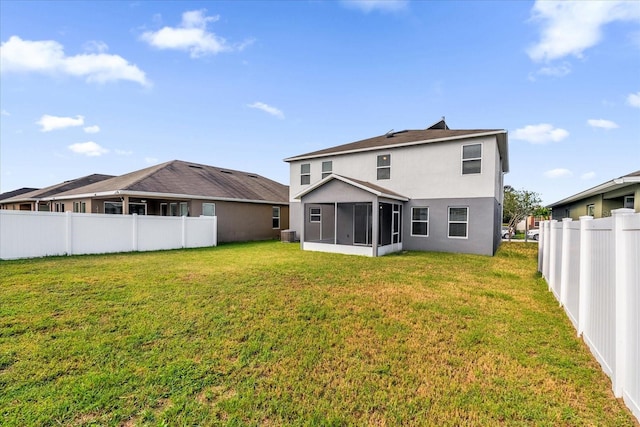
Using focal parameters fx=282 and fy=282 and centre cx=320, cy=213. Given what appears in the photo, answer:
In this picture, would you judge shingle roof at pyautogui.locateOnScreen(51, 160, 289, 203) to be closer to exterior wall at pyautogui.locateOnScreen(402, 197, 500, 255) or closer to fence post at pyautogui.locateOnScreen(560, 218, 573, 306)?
exterior wall at pyautogui.locateOnScreen(402, 197, 500, 255)

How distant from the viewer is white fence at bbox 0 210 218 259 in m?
9.43

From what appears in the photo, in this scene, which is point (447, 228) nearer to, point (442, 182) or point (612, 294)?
point (442, 182)

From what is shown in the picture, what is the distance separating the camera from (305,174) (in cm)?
1773

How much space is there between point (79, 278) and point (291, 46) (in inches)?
533

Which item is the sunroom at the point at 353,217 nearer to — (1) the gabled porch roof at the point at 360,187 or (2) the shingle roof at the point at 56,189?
(1) the gabled porch roof at the point at 360,187

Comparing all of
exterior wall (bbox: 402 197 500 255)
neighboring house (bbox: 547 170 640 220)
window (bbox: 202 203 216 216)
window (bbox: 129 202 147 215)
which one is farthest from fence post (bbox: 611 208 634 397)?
window (bbox: 129 202 147 215)

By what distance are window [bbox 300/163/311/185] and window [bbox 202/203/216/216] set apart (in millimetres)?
5531

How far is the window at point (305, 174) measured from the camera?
57.8 ft

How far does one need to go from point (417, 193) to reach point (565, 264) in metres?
9.29

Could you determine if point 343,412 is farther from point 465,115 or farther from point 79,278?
point 465,115

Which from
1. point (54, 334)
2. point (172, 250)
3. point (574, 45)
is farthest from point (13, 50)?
point (574, 45)

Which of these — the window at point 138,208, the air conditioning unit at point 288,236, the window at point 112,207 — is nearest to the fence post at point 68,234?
the window at point 138,208

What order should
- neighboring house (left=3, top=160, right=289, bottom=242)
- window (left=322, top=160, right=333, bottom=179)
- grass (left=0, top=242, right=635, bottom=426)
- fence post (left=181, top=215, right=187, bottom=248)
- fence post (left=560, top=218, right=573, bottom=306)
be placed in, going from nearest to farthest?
1. grass (left=0, top=242, right=635, bottom=426)
2. fence post (left=560, top=218, right=573, bottom=306)
3. fence post (left=181, top=215, right=187, bottom=248)
4. neighboring house (left=3, top=160, right=289, bottom=242)
5. window (left=322, top=160, right=333, bottom=179)

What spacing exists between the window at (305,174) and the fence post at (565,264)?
13.6 m
